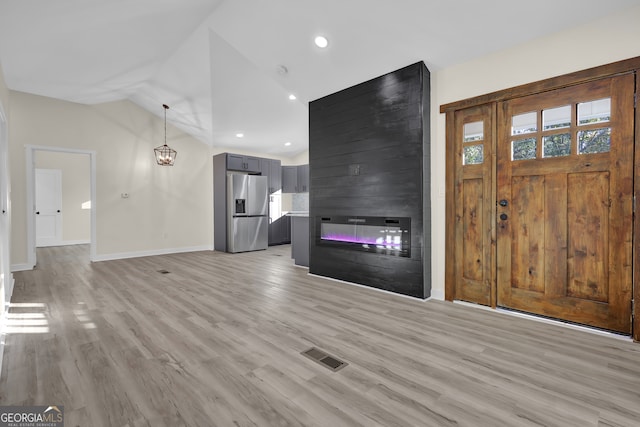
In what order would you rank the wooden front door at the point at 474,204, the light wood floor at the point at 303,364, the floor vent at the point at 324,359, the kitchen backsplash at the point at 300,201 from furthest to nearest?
1. the kitchen backsplash at the point at 300,201
2. the wooden front door at the point at 474,204
3. the floor vent at the point at 324,359
4. the light wood floor at the point at 303,364

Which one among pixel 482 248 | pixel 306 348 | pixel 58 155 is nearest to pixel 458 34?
pixel 482 248

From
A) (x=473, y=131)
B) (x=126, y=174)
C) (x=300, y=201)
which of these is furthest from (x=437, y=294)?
(x=126, y=174)

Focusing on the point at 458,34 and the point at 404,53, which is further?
the point at 404,53

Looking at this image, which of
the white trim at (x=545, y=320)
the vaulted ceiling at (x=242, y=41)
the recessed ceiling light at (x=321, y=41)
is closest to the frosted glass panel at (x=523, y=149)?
the vaulted ceiling at (x=242, y=41)

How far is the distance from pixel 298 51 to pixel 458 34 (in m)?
1.83

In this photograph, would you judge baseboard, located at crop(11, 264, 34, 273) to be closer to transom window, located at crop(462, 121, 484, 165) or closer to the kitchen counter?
the kitchen counter

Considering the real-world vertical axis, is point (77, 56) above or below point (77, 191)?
above

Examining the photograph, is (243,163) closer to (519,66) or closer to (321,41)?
(321,41)

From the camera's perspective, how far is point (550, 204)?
265 centimetres

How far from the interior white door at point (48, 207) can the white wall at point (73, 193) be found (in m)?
0.11

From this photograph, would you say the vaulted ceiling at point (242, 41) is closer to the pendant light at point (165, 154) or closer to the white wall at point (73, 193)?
the pendant light at point (165, 154)

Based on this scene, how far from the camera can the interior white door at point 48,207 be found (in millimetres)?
7923

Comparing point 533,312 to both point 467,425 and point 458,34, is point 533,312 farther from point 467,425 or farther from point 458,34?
point 458,34

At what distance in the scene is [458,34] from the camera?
2.86 metres
